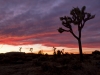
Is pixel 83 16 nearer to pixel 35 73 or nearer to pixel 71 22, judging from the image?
pixel 71 22

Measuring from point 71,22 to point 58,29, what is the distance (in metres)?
1.89

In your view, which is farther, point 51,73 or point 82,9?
point 82,9

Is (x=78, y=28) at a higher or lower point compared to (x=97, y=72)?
higher

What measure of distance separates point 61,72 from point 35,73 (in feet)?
5.61

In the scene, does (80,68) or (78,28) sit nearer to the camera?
(80,68)

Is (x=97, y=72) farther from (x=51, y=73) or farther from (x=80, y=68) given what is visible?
(x=51, y=73)

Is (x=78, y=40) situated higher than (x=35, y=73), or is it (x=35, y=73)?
(x=78, y=40)

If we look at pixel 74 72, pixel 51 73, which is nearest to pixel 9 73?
pixel 51 73

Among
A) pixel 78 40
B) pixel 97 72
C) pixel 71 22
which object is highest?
pixel 71 22

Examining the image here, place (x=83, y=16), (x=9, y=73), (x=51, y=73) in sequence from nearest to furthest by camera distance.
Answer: (x=51, y=73) → (x=9, y=73) → (x=83, y=16)

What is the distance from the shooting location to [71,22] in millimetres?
23172

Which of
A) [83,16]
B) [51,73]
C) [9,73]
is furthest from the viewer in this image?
[83,16]

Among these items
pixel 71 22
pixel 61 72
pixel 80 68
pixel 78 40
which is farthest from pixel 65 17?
pixel 61 72

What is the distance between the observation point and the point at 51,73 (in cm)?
1266
